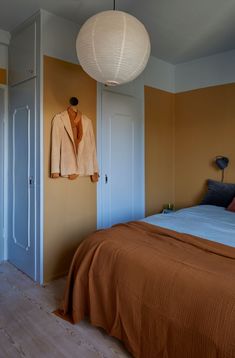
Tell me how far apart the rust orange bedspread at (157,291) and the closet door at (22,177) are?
95 cm

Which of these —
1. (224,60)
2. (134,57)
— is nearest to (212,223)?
(134,57)

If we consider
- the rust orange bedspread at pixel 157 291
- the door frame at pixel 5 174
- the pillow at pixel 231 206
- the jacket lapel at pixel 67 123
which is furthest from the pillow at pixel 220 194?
the door frame at pixel 5 174

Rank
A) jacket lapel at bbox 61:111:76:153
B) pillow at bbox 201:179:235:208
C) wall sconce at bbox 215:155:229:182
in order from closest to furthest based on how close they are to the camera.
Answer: jacket lapel at bbox 61:111:76:153 → pillow at bbox 201:179:235:208 → wall sconce at bbox 215:155:229:182

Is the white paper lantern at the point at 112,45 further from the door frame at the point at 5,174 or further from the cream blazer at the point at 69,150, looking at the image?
the door frame at the point at 5,174

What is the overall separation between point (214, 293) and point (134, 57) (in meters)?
1.38

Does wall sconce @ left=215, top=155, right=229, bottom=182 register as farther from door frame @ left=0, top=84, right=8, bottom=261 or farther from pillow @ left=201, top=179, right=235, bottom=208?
door frame @ left=0, top=84, right=8, bottom=261

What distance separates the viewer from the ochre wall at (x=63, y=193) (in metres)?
2.56

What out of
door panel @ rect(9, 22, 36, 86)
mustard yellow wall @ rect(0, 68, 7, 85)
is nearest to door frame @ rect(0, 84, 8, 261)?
mustard yellow wall @ rect(0, 68, 7, 85)

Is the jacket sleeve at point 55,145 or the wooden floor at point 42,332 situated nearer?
the wooden floor at point 42,332

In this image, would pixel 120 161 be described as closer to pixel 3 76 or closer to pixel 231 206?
pixel 231 206

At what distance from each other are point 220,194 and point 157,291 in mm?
2032

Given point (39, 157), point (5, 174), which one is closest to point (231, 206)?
point (39, 157)

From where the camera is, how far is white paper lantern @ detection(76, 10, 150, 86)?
5.24 ft

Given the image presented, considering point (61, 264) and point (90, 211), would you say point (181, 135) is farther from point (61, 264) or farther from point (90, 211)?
point (61, 264)
